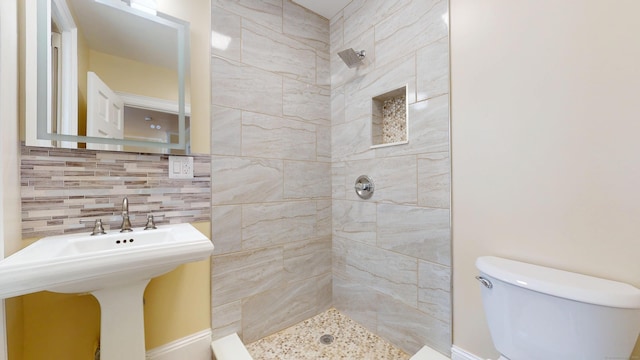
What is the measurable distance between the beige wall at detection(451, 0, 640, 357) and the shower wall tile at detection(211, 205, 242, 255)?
3.95 ft

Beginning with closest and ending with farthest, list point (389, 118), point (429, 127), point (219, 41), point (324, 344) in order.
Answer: point (429, 127) → point (219, 41) → point (324, 344) → point (389, 118)

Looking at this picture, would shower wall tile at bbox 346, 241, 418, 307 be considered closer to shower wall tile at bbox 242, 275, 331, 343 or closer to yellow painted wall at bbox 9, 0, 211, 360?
shower wall tile at bbox 242, 275, 331, 343

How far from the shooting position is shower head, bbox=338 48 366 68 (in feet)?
5.23

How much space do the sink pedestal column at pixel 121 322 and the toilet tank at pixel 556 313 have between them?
1.40 metres

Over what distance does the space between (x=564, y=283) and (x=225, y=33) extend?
1948 millimetres

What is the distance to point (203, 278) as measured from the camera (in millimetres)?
1378

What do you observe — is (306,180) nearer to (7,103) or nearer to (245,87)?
(245,87)

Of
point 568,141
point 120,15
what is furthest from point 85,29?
point 568,141

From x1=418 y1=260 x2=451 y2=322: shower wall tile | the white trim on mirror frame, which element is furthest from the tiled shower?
the white trim on mirror frame

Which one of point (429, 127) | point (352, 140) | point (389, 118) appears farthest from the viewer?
point (352, 140)

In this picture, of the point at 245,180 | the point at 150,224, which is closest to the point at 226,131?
the point at 245,180

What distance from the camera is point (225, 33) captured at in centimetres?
145

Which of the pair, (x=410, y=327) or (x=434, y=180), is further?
(x=410, y=327)

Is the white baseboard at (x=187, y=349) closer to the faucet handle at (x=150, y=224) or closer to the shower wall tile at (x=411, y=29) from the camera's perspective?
the faucet handle at (x=150, y=224)
